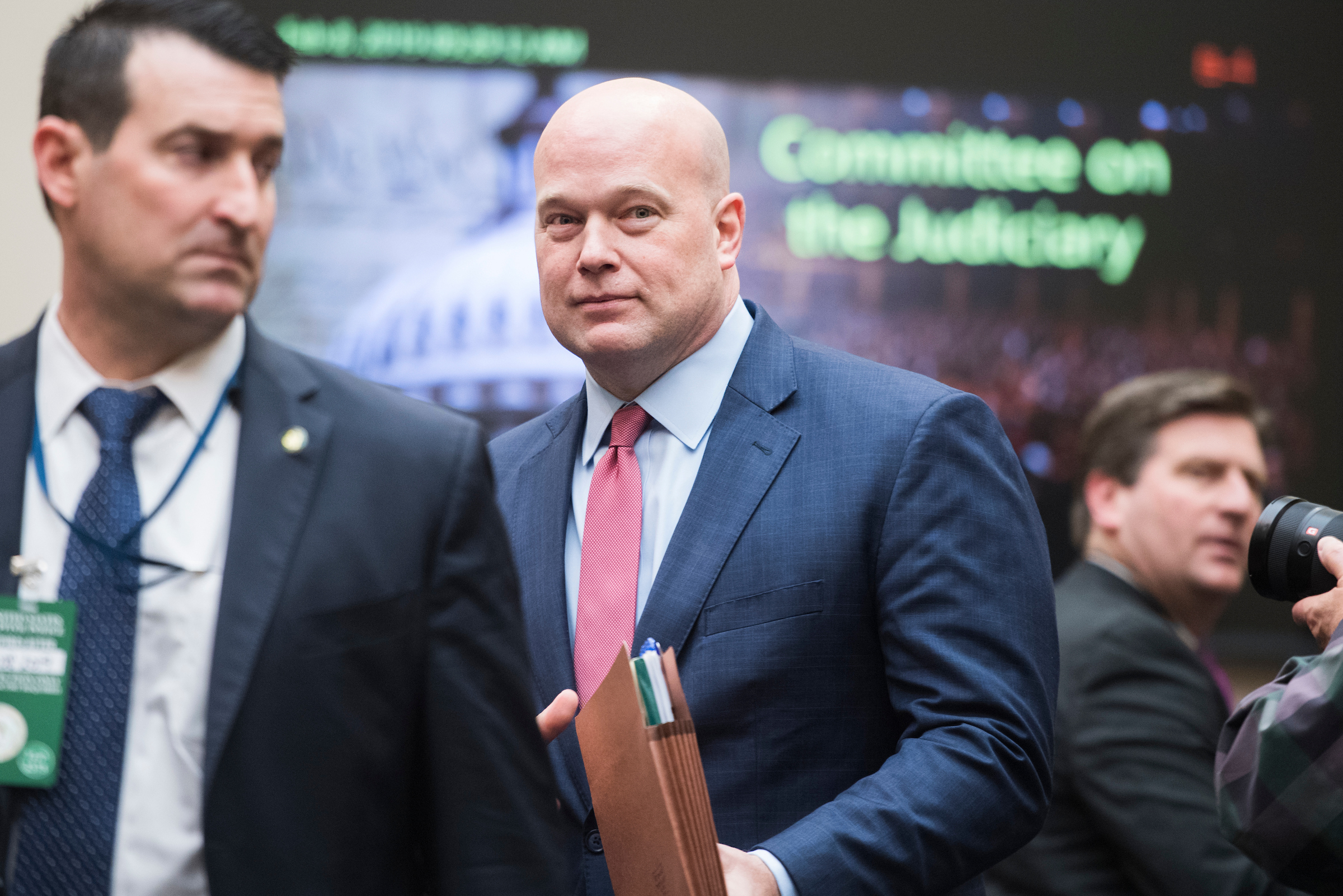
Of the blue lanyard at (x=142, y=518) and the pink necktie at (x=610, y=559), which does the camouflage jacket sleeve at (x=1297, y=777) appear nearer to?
the pink necktie at (x=610, y=559)

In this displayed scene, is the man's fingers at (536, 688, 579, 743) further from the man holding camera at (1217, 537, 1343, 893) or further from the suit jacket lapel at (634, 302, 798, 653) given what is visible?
the man holding camera at (1217, 537, 1343, 893)

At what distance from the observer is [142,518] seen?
109cm

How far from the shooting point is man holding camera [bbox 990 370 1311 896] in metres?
2.01

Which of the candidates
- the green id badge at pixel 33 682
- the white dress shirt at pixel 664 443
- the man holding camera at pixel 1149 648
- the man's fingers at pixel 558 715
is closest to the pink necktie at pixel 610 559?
the white dress shirt at pixel 664 443

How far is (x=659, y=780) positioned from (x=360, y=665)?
0.31 m

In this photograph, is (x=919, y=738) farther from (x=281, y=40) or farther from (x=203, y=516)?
(x=281, y=40)

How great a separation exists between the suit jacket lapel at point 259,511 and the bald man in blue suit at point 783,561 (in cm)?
40

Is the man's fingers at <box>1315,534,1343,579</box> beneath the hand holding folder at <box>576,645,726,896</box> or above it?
above

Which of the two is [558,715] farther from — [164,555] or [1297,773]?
[1297,773]

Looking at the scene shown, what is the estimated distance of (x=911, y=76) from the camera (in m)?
3.27

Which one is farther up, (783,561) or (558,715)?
(783,561)

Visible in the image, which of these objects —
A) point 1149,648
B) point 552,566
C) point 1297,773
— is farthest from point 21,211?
point 1297,773

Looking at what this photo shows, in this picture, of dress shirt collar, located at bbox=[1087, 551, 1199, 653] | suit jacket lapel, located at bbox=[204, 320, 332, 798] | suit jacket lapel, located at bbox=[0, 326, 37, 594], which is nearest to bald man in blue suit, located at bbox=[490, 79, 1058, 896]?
suit jacket lapel, located at bbox=[204, 320, 332, 798]

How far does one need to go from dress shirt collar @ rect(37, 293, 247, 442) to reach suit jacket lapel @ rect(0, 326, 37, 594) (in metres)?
0.01
